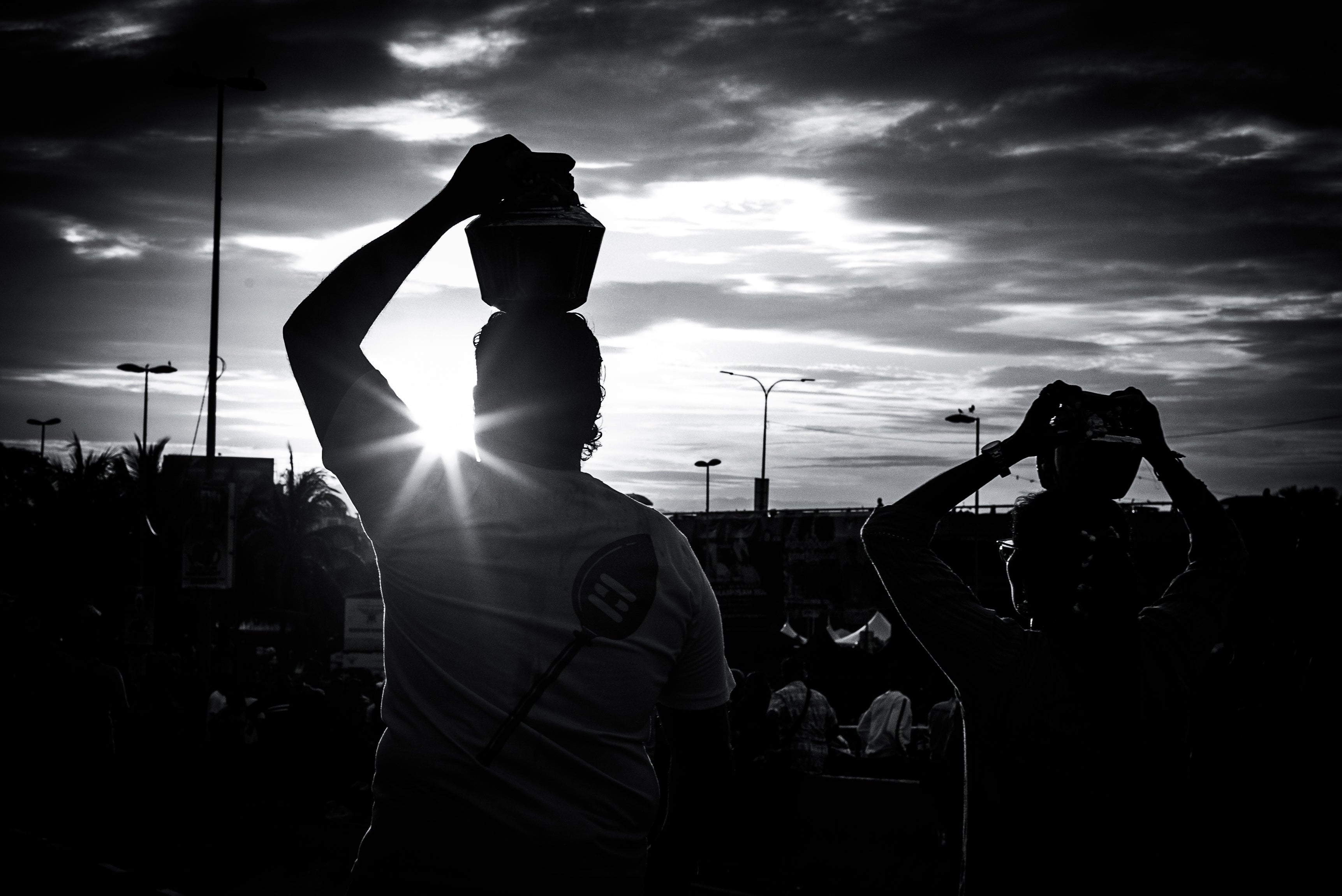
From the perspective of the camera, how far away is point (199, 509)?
43.7 feet

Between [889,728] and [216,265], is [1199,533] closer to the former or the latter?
[889,728]

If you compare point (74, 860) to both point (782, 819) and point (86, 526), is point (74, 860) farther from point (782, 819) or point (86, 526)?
point (86, 526)

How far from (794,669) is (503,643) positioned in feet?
34.6

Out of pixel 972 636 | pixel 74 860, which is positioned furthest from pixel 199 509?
pixel 972 636

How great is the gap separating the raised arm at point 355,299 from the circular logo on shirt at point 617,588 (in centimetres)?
46

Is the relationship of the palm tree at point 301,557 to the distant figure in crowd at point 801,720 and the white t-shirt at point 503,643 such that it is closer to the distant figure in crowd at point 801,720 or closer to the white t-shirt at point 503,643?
the distant figure in crowd at point 801,720

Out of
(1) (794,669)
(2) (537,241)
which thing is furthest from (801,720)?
(2) (537,241)

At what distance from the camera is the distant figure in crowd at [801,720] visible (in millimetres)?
11508

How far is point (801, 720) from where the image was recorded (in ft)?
38.6

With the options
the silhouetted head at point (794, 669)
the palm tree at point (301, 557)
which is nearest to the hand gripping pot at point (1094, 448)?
the silhouetted head at point (794, 669)

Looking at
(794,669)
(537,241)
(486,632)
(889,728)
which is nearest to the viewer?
(486,632)

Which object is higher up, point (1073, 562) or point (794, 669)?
point (1073, 562)

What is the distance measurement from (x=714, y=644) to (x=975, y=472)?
0.79 metres

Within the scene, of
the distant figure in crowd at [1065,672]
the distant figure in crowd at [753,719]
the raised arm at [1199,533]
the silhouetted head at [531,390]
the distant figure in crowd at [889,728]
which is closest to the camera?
the silhouetted head at [531,390]
